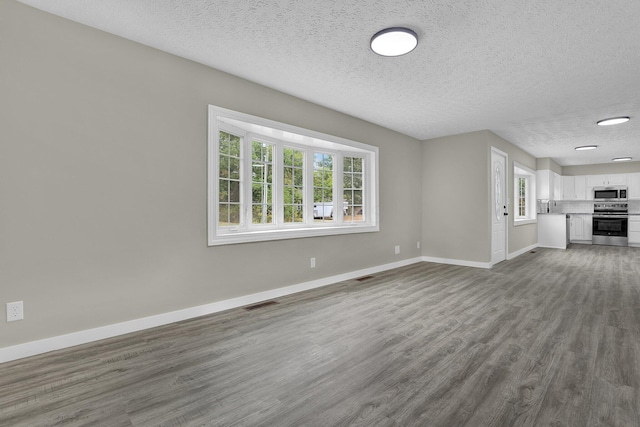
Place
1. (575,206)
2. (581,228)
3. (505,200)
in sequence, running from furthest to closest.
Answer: (575,206) < (581,228) < (505,200)

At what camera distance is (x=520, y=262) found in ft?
20.1

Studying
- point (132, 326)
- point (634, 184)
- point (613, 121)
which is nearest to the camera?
point (132, 326)

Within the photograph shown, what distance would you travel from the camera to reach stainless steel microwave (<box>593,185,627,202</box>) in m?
9.02

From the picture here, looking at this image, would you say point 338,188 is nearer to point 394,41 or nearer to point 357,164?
point 357,164

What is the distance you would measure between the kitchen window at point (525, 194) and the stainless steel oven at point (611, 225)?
2423 millimetres

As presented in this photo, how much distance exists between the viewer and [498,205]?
602cm

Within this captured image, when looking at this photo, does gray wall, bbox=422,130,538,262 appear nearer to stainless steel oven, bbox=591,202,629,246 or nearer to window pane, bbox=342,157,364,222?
window pane, bbox=342,157,364,222

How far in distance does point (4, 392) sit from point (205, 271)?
61.7 inches

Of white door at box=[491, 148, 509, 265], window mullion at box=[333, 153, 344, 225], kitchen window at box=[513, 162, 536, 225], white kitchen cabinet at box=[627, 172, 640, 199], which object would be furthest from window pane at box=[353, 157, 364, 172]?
white kitchen cabinet at box=[627, 172, 640, 199]

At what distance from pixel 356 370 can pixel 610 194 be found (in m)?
11.1

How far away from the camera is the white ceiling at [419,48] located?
7.47 feet

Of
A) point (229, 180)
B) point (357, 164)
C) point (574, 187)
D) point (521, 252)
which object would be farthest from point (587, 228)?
point (229, 180)

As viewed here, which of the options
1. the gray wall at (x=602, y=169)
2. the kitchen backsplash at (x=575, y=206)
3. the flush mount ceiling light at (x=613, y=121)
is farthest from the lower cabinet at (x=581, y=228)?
the flush mount ceiling light at (x=613, y=121)

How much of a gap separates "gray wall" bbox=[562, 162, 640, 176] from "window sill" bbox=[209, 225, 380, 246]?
354 inches
